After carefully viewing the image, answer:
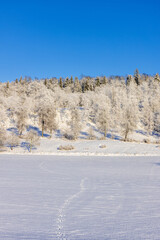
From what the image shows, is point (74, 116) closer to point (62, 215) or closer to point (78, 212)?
point (78, 212)

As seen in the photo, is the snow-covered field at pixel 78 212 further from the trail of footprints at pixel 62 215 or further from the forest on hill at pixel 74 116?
the forest on hill at pixel 74 116

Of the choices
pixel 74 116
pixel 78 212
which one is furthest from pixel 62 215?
pixel 74 116

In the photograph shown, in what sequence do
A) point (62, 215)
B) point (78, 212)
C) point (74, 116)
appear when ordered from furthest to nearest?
point (74, 116), point (78, 212), point (62, 215)

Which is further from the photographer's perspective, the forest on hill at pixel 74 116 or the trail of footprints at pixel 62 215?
the forest on hill at pixel 74 116

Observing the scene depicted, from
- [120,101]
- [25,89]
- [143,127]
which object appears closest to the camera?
[143,127]

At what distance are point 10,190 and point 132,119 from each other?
129 feet

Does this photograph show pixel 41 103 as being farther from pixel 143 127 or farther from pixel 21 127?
pixel 143 127

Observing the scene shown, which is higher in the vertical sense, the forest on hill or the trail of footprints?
the forest on hill

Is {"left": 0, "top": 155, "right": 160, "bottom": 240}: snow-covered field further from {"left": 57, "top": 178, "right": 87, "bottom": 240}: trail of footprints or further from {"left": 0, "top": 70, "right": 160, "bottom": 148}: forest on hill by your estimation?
{"left": 0, "top": 70, "right": 160, "bottom": 148}: forest on hill

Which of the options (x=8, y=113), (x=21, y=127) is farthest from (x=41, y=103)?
(x=8, y=113)

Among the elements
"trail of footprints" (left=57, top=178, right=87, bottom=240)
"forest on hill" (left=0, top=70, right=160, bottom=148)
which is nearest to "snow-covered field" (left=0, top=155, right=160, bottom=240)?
"trail of footprints" (left=57, top=178, right=87, bottom=240)

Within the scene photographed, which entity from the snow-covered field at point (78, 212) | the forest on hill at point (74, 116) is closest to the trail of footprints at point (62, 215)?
the snow-covered field at point (78, 212)

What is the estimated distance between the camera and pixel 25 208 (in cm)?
584

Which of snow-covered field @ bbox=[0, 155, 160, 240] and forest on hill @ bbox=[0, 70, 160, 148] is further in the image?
forest on hill @ bbox=[0, 70, 160, 148]
